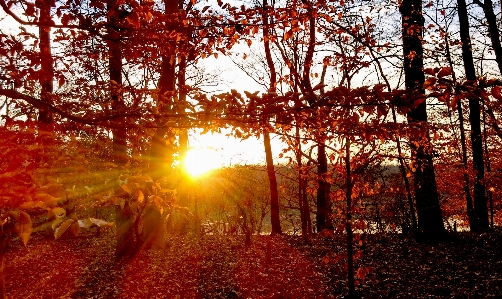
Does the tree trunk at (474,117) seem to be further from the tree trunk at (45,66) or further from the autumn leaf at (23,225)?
the autumn leaf at (23,225)

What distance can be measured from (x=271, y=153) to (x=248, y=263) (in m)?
7.36

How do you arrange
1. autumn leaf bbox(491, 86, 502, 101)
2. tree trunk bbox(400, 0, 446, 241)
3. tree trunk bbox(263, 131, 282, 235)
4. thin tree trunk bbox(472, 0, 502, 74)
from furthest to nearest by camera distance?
1. tree trunk bbox(263, 131, 282, 235)
2. thin tree trunk bbox(472, 0, 502, 74)
3. tree trunk bbox(400, 0, 446, 241)
4. autumn leaf bbox(491, 86, 502, 101)

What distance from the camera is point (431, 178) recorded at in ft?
31.0

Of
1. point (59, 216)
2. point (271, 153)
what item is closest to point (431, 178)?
point (271, 153)

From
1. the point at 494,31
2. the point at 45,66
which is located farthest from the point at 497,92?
the point at 494,31

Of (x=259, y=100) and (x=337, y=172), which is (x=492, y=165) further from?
(x=259, y=100)

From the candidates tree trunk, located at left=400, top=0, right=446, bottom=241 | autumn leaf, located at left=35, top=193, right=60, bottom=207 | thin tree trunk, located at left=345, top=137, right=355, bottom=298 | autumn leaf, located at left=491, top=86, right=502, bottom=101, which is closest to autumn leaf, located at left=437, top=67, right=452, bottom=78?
autumn leaf, located at left=491, top=86, right=502, bottom=101

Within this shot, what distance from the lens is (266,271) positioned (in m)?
8.52

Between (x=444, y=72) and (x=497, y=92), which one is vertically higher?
(x=444, y=72)

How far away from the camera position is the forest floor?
22.3 ft

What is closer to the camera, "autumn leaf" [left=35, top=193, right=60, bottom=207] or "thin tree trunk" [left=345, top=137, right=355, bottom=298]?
"autumn leaf" [left=35, top=193, right=60, bottom=207]

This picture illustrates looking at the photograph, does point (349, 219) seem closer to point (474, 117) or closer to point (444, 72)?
point (444, 72)

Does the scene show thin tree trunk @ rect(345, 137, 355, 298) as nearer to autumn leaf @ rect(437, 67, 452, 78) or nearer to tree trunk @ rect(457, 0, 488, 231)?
autumn leaf @ rect(437, 67, 452, 78)

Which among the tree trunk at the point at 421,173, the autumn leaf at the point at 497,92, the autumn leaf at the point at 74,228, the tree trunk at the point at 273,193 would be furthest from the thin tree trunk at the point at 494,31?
the autumn leaf at the point at 74,228
